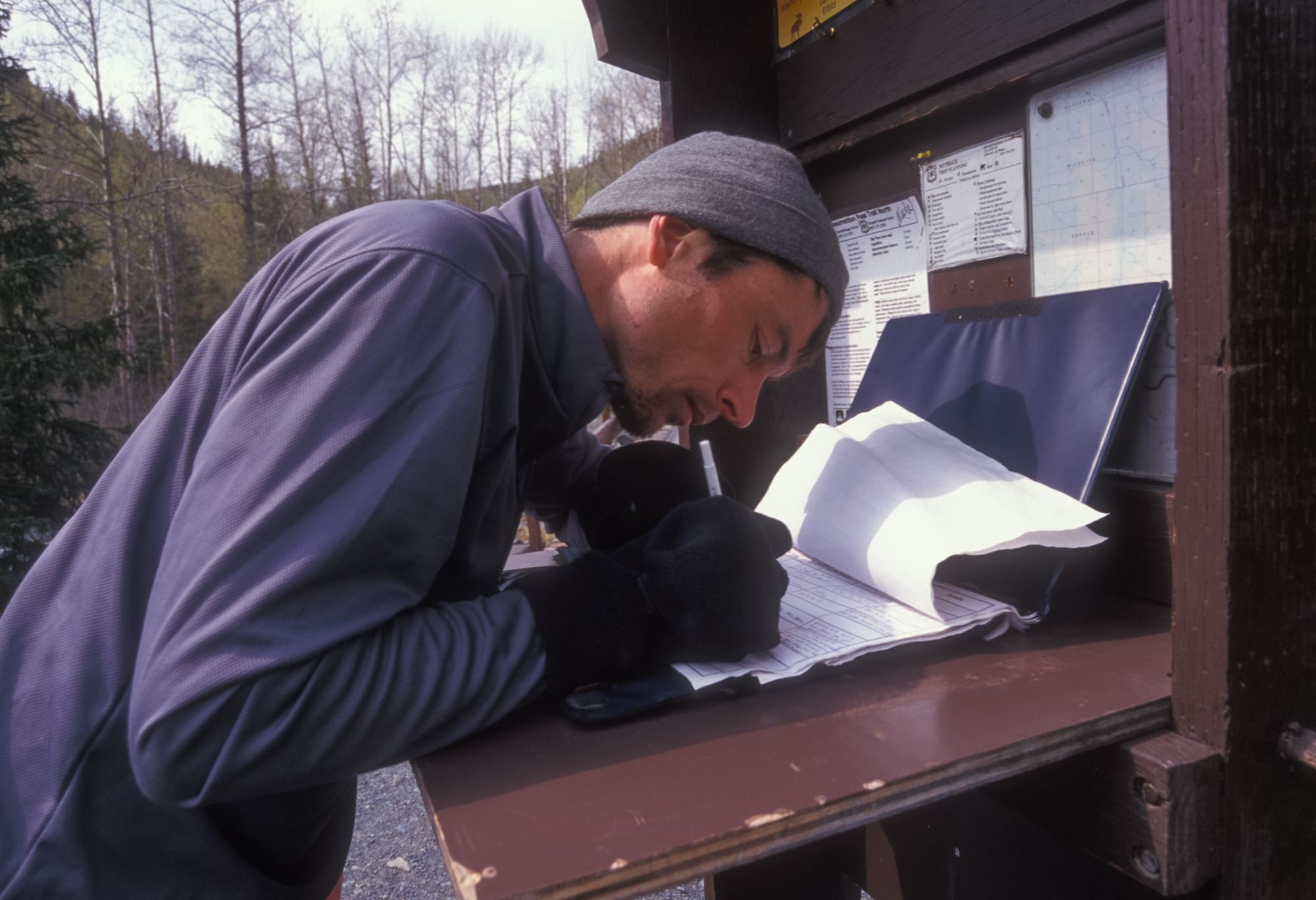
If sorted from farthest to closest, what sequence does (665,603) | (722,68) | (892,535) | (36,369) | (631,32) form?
(36,369) < (722,68) < (631,32) < (892,535) < (665,603)

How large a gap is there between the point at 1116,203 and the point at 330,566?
114 cm

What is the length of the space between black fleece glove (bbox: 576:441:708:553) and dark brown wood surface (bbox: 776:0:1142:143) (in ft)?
2.43

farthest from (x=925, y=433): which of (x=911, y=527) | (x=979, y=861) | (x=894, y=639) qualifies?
(x=979, y=861)

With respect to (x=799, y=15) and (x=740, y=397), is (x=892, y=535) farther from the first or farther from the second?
(x=799, y=15)

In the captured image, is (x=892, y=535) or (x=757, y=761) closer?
(x=757, y=761)

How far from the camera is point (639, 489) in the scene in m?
1.30

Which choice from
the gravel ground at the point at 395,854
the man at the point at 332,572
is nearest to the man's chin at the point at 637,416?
the man at the point at 332,572

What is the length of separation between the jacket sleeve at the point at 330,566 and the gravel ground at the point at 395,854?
191 cm

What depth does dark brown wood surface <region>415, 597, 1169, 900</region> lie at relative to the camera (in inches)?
20.7

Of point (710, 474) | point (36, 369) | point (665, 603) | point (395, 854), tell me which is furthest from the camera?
point (36, 369)

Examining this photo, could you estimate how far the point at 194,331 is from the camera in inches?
908

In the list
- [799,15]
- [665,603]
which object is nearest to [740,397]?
[665,603]

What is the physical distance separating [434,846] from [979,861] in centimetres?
207

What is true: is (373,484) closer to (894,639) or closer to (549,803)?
(549,803)
